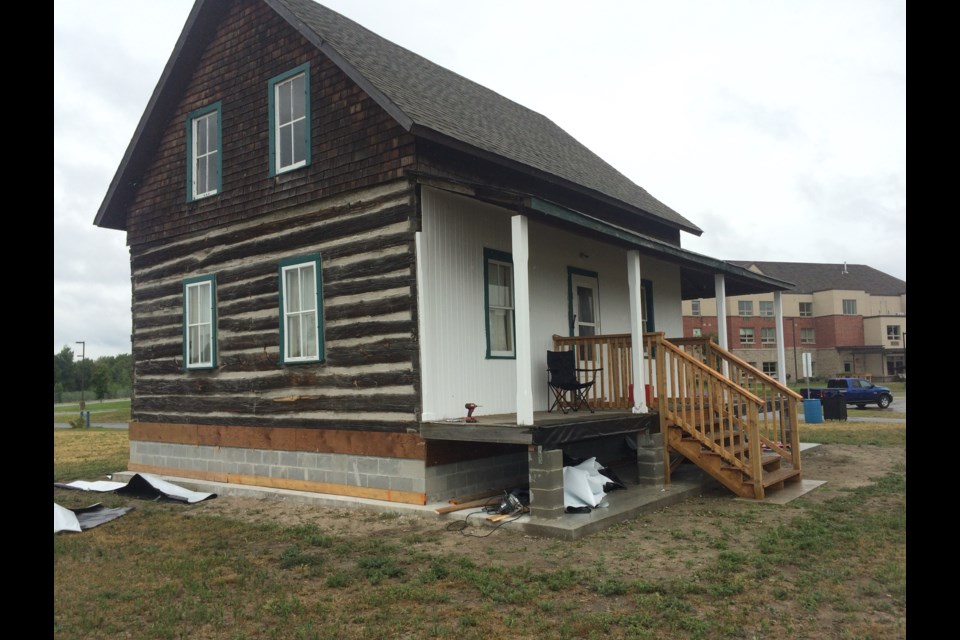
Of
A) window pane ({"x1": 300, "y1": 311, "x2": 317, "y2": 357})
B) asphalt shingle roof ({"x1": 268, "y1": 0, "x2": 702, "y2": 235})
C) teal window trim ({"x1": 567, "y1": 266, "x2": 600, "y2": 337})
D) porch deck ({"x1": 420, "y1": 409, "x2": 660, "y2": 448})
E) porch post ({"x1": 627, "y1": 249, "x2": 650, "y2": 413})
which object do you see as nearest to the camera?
porch deck ({"x1": 420, "y1": 409, "x2": 660, "y2": 448})

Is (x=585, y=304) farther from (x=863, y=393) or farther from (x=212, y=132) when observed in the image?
(x=863, y=393)

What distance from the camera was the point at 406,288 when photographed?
9.22 meters

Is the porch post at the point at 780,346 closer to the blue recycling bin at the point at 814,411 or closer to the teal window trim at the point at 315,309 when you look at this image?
the blue recycling bin at the point at 814,411

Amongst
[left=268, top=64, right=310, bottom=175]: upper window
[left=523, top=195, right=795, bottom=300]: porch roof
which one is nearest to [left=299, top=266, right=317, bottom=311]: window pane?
[left=268, top=64, right=310, bottom=175]: upper window

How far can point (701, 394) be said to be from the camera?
940 cm

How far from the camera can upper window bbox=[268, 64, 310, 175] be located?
1062cm

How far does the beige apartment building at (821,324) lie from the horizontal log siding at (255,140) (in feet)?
189

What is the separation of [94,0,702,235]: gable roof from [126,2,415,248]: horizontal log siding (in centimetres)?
28

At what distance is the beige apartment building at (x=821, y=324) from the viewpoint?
66.4 metres

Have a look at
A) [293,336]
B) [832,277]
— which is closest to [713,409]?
[293,336]

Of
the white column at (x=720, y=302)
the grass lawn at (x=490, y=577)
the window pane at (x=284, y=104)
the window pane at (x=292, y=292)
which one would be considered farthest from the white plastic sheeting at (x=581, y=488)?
the window pane at (x=284, y=104)

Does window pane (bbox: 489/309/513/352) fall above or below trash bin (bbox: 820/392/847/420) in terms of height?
above

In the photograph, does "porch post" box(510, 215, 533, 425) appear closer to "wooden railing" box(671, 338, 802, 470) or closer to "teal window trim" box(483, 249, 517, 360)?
"teal window trim" box(483, 249, 517, 360)
